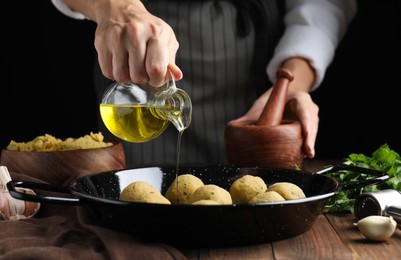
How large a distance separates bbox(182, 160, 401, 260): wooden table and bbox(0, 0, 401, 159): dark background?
1.61 m

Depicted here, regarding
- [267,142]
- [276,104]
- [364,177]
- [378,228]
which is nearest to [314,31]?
[276,104]

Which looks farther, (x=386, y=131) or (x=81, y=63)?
(x=81, y=63)

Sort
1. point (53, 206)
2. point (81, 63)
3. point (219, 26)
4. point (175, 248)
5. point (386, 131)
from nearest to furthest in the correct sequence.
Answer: point (175, 248), point (53, 206), point (219, 26), point (386, 131), point (81, 63)

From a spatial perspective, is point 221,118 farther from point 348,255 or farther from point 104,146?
point 348,255

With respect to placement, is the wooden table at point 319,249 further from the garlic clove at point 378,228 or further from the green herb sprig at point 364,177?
the green herb sprig at point 364,177

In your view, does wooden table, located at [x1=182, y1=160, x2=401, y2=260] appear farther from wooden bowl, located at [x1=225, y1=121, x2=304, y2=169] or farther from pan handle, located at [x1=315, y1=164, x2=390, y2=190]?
wooden bowl, located at [x1=225, y1=121, x2=304, y2=169]

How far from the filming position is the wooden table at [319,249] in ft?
3.41

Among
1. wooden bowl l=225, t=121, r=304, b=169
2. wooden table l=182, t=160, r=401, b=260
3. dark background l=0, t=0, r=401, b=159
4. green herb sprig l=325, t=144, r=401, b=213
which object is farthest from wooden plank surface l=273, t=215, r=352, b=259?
dark background l=0, t=0, r=401, b=159

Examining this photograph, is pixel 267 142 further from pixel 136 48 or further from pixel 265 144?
pixel 136 48

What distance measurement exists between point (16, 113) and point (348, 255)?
7.89ft

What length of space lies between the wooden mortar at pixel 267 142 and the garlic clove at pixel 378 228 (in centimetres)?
52

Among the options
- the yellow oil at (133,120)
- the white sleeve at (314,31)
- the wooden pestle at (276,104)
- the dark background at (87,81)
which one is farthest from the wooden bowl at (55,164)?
the dark background at (87,81)

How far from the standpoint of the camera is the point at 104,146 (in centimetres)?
161

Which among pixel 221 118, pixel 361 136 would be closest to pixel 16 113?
pixel 221 118
